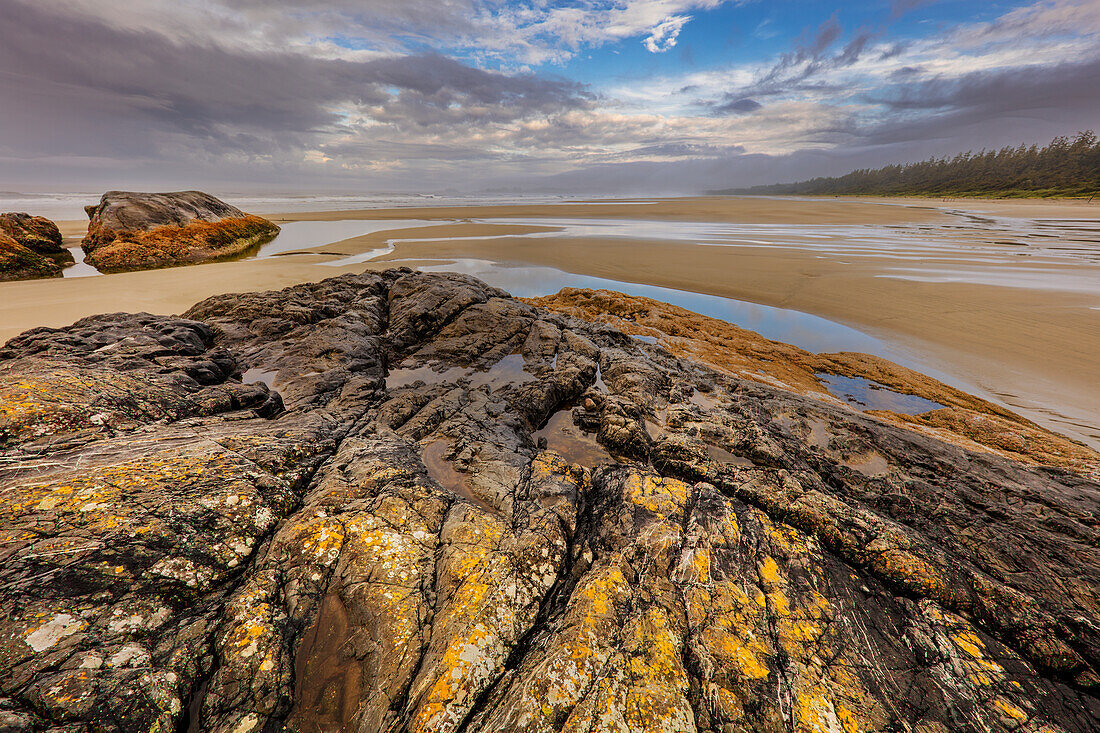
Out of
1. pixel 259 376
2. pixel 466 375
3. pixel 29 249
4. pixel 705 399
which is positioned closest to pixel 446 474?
pixel 466 375

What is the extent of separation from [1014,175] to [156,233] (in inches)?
6265

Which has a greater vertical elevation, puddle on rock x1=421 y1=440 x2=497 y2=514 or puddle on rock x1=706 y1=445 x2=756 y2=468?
puddle on rock x1=421 y1=440 x2=497 y2=514

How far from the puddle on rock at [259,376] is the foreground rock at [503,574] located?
970mm

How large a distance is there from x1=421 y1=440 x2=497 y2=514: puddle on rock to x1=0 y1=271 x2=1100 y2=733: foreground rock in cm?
4

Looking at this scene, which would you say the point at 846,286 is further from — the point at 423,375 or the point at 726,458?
the point at 423,375

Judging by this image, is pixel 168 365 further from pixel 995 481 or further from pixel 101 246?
pixel 101 246

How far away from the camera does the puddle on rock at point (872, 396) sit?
7578 mm

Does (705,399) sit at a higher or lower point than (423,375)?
lower

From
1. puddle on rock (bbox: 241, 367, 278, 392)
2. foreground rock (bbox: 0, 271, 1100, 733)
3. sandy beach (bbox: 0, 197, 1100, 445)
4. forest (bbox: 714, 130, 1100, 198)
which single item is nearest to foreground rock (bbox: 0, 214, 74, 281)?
sandy beach (bbox: 0, 197, 1100, 445)

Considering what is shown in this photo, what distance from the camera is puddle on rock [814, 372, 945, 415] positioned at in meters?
7.58

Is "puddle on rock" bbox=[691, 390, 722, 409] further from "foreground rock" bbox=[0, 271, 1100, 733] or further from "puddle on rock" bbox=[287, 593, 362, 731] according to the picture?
"puddle on rock" bbox=[287, 593, 362, 731]

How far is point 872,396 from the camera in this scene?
26.3ft

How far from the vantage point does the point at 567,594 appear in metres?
3.29

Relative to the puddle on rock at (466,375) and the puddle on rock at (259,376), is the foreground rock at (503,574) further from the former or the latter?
the puddle on rock at (466,375)
